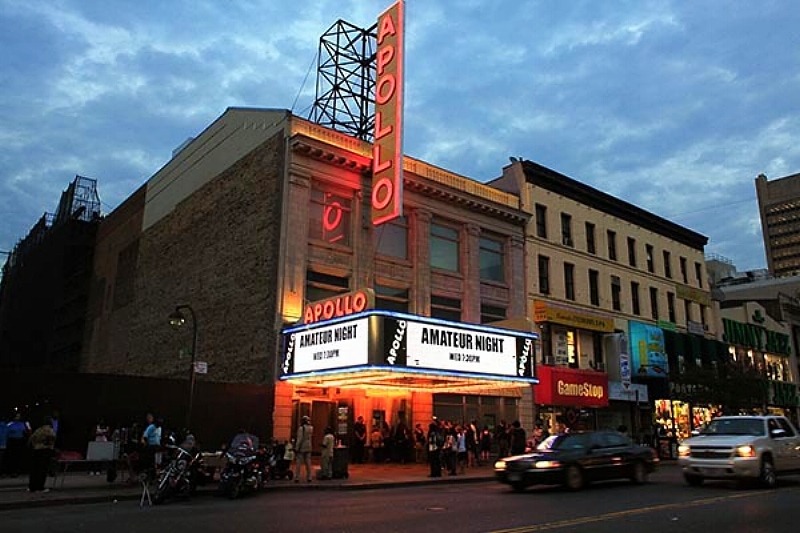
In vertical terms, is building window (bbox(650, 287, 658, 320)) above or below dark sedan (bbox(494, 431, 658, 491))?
above

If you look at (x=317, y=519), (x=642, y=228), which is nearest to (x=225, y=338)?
(x=317, y=519)

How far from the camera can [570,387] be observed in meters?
33.5

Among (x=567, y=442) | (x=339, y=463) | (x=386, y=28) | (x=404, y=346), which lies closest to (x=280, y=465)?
(x=339, y=463)

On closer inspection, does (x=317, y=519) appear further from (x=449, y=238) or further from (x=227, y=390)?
(x=449, y=238)

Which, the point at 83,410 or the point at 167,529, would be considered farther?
the point at 83,410

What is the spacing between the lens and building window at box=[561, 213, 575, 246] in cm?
3694

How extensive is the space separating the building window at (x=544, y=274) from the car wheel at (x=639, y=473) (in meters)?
17.5

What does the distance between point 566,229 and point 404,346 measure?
18.5m

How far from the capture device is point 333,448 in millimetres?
19984

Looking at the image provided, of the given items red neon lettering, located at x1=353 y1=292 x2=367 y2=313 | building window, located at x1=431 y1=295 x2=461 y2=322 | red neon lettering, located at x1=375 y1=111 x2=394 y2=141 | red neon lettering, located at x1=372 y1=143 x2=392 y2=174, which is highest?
red neon lettering, located at x1=375 y1=111 x2=394 y2=141

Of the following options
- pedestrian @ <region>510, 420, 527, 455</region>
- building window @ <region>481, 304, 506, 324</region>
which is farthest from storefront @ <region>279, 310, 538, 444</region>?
building window @ <region>481, 304, 506, 324</region>

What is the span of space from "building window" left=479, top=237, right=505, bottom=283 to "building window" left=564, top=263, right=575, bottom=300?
4650 millimetres

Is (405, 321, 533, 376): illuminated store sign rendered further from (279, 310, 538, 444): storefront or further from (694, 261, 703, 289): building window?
(694, 261, 703, 289): building window

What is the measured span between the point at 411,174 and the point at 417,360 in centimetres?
1033
